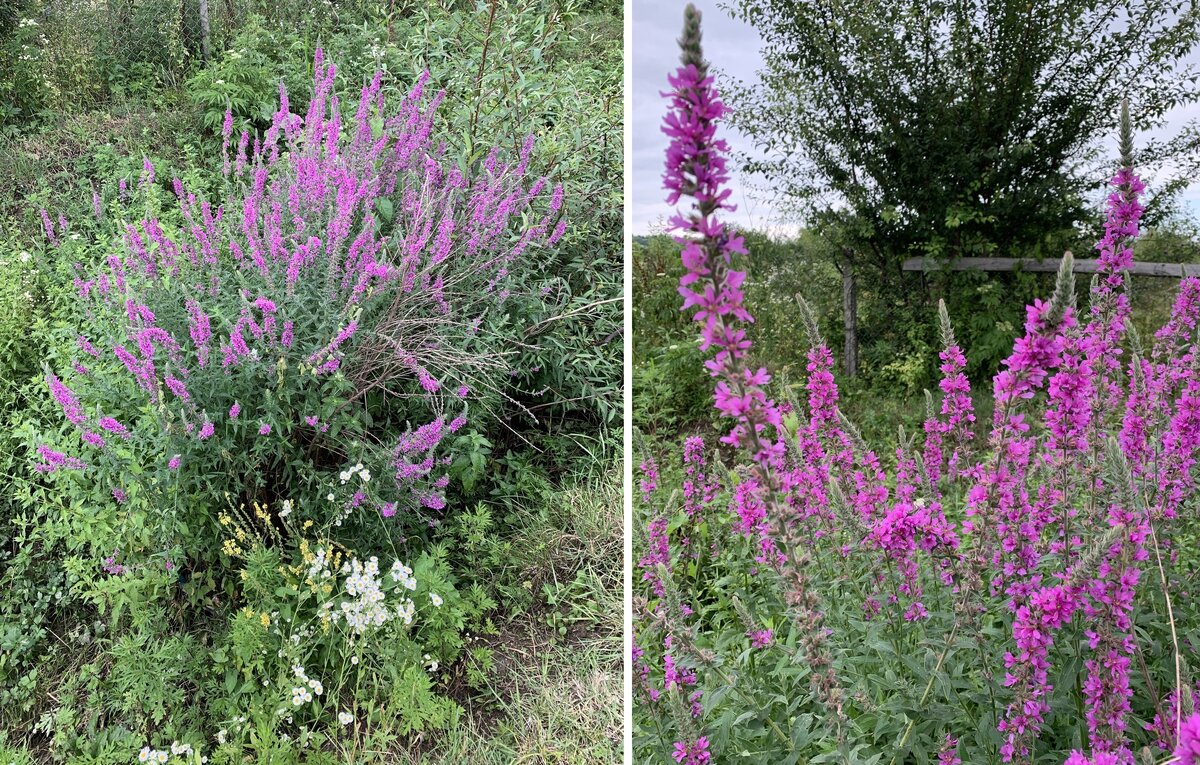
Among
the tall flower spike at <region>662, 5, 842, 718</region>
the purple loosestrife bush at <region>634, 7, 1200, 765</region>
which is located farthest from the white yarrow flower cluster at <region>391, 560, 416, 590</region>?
the tall flower spike at <region>662, 5, 842, 718</region>

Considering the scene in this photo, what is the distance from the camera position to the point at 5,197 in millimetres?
5770

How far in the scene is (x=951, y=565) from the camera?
212cm

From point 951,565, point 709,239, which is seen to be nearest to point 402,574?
point 951,565

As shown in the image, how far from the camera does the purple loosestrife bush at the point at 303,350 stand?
3.06m

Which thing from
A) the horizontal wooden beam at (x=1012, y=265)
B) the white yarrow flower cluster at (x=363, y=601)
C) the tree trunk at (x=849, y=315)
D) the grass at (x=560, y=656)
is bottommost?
the grass at (x=560, y=656)

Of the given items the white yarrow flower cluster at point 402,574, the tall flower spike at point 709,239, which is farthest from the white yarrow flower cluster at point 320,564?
the tall flower spike at point 709,239

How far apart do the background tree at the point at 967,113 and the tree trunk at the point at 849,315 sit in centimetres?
20

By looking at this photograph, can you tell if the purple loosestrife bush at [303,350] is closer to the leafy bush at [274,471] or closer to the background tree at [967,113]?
the leafy bush at [274,471]

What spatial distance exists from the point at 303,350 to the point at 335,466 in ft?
1.82

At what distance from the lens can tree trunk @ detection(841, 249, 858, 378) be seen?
6652mm

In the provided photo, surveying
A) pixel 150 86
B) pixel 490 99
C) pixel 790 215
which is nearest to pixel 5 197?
pixel 150 86

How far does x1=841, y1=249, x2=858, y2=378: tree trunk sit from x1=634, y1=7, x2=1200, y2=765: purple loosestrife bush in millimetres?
3805

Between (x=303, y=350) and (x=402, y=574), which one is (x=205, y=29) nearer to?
(x=303, y=350)

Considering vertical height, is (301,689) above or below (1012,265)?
below
